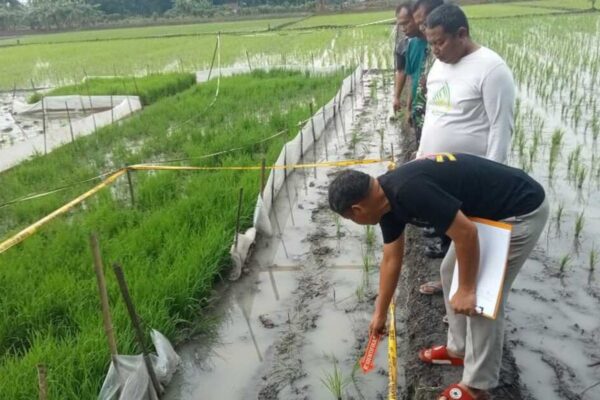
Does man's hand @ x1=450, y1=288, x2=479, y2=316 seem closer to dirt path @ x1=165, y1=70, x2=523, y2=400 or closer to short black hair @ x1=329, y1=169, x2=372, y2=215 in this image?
short black hair @ x1=329, y1=169, x2=372, y2=215

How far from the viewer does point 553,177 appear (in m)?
4.73

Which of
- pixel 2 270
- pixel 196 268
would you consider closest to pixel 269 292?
pixel 196 268

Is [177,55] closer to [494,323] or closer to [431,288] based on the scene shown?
[431,288]

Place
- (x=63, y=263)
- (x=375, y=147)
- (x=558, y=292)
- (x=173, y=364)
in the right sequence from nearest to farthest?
(x=173, y=364)
(x=558, y=292)
(x=63, y=263)
(x=375, y=147)

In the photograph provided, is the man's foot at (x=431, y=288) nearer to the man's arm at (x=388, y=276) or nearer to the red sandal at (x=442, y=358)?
the red sandal at (x=442, y=358)

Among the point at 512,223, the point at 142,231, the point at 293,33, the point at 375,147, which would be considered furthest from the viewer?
the point at 293,33

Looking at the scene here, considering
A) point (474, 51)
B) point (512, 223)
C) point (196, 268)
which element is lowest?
point (196, 268)

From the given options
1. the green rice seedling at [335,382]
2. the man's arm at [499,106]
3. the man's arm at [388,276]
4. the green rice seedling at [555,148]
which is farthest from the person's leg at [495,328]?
the green rice seedling at [555,148]

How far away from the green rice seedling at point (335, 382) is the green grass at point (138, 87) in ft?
26.0

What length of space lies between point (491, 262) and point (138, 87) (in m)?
9.18

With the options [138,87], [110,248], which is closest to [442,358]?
[110,248]

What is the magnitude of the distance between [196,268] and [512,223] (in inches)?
81.3

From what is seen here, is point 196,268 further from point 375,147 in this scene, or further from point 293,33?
point 293,33

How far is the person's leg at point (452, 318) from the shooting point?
6.62 feet
